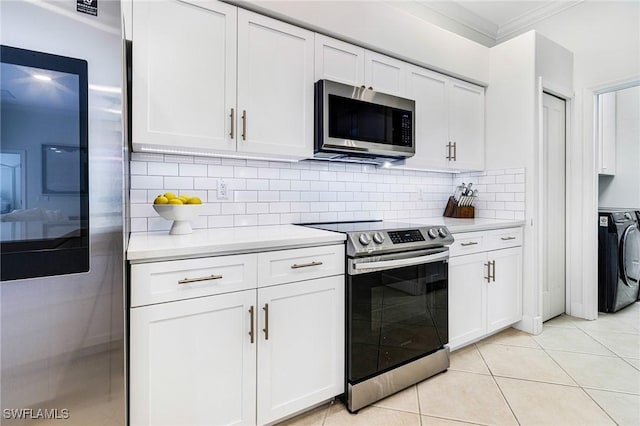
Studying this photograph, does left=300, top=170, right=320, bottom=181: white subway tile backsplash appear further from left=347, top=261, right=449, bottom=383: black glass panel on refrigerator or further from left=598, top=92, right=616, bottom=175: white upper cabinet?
left=598, top=92, right=616, bottom=175: white upper cabinet

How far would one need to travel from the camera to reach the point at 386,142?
226 centimetres

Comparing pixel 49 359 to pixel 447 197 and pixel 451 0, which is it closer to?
pixel 447 197

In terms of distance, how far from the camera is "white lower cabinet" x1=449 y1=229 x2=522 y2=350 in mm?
2305

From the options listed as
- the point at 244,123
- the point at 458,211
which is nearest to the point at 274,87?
the point at 244,123

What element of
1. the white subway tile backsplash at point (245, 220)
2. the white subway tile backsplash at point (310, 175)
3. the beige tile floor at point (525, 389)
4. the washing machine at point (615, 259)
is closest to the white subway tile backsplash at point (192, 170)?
the white subway tile backsplash at point (245, 220)

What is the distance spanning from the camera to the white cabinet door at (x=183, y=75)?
1.58 m

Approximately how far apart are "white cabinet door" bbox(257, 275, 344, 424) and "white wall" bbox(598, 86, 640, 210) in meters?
4.33

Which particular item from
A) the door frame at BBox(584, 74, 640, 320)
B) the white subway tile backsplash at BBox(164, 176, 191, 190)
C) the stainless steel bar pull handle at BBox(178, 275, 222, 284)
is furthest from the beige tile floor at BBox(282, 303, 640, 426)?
the white subway tile backsplash at BBox(164, 176, 191, 190)

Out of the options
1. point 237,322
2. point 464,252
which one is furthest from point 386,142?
point 237,322

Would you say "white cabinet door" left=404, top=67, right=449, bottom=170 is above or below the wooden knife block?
above

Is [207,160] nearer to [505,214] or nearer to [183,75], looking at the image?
[183,75]

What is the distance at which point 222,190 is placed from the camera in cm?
210

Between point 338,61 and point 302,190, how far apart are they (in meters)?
0.89

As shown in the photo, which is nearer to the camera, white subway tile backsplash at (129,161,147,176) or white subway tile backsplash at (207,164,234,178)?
white subway tile backsplash at (129,161,147,176)
